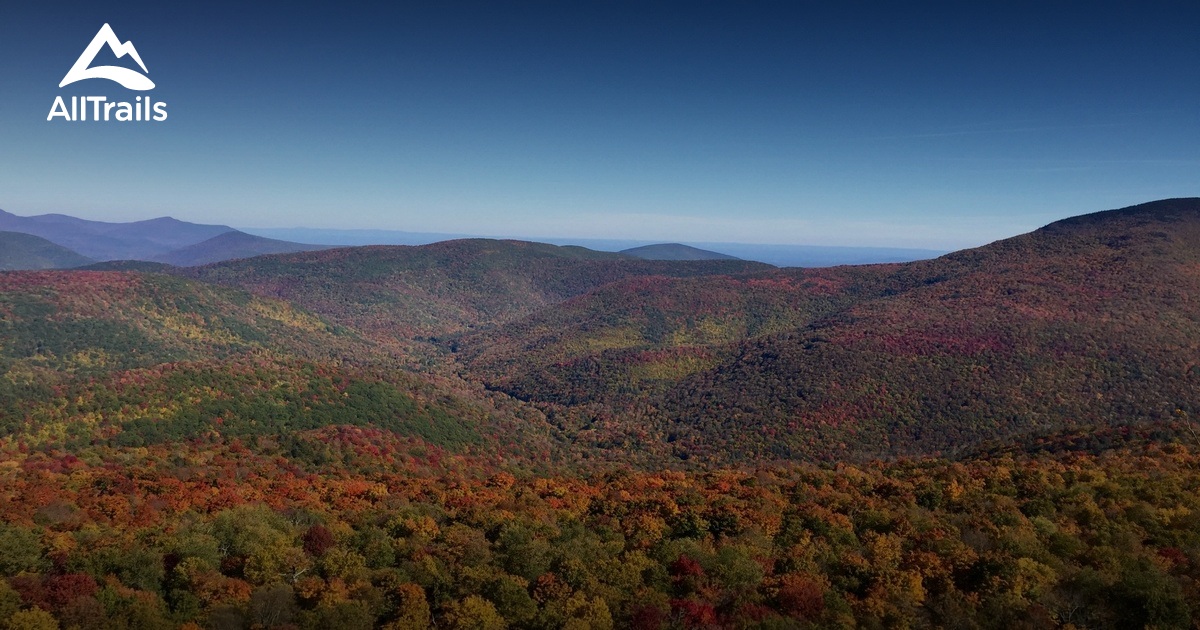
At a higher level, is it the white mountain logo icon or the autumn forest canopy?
the white mountain logo icon

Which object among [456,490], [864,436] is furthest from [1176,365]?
[456,490]

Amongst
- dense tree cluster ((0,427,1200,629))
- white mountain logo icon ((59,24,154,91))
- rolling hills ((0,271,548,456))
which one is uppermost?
white mountain logo icon ((59,24,154,91))

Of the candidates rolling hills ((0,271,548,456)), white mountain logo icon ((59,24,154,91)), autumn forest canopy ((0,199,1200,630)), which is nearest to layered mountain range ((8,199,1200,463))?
autumn forest canopy ((0,199,1200,630))

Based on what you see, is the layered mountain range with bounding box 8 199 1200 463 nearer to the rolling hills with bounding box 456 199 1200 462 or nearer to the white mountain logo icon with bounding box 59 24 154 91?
the rolling hills with bounding box 456 199 1200 462

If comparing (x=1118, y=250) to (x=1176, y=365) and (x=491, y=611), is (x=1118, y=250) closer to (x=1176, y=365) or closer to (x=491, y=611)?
(x=1176, y=365)

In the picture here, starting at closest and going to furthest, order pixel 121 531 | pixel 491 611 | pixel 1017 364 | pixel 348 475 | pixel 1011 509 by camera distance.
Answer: pixel 491 611, pixel 121 531, pixel 1011 509, pixel 348 475, pixel 1017 364

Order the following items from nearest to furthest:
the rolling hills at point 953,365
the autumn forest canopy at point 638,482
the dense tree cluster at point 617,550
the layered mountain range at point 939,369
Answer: the dense tree cluster at point 617,550 < the autumn forest canopy at point 638,482 < the rolling hills at point 953,365 < the layered mountain range at point 939,369

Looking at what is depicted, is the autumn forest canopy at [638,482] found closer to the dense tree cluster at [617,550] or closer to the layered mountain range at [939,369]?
the dense tree cluster at [617,550]

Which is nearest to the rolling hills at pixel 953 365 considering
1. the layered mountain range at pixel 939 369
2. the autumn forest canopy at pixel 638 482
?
the layered mountain range at pixel 939 369

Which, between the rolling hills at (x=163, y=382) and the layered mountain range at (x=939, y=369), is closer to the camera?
the rolling hills at (x=163, y=382)
